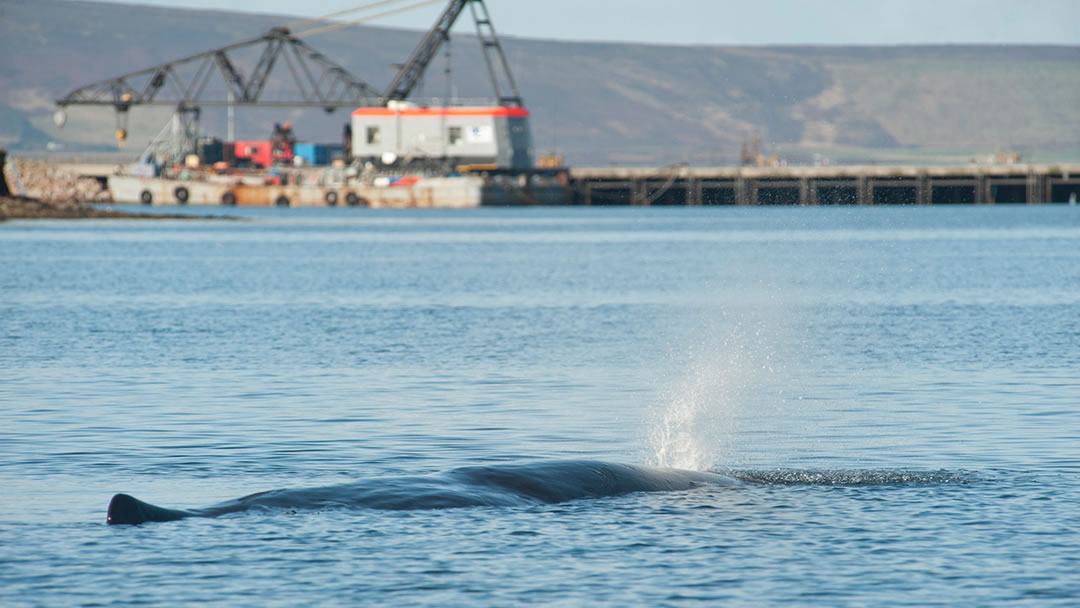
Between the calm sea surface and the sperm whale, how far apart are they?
132mm

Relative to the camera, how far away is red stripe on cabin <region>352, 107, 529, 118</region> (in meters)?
193

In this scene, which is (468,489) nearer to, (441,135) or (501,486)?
(501,486)

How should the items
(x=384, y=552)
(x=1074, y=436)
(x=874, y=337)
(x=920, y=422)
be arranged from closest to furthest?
(x=384, y=552) → (x=1074, y=436) → (x=920, y=422) → (x=874, y=337)

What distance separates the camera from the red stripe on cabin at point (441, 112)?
19275 centimetres

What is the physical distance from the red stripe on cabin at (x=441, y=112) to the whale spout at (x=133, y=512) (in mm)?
174789

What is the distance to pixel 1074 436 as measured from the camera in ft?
83.7

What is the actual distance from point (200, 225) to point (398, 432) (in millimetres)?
137491

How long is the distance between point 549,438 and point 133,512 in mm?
8665

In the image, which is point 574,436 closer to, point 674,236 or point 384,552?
point 384,552

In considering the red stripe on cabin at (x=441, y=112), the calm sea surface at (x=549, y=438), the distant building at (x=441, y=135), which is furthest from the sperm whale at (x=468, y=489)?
the red stripe on cabin at (x=441, y=112)

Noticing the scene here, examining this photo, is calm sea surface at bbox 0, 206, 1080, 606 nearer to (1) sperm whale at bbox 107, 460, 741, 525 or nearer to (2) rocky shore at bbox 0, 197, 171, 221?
(1) sperm whale at bbox 107, 460, 741, 525

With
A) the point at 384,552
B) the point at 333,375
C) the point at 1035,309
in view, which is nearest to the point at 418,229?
the point at 1035,309

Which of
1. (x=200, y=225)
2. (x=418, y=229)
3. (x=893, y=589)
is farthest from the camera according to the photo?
(x=200, y=225)

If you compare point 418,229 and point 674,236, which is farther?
point 418,229
